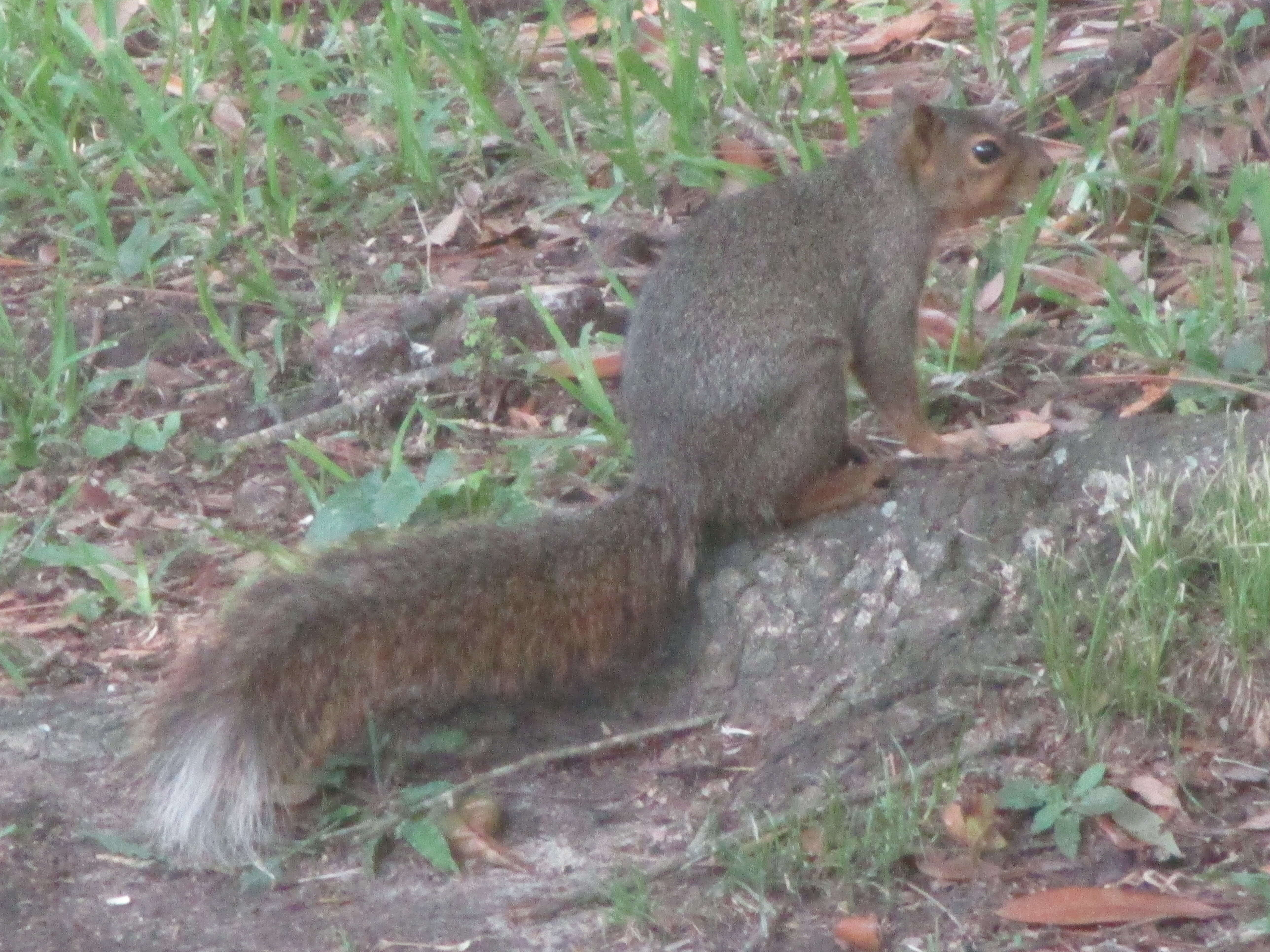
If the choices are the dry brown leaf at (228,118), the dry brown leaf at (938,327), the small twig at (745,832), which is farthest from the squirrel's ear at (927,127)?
the dry brown leaf at (228,118)

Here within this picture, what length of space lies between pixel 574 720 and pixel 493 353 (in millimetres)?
1280

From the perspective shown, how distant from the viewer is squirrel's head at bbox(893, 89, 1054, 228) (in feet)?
12.6

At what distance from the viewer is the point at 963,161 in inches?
153

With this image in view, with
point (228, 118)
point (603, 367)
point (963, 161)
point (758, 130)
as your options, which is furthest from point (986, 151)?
point (228, 118)

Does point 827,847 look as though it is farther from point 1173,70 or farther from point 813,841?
point 1173,70

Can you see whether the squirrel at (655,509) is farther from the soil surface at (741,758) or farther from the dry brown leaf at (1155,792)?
the dry brown leaf at (1155,792)

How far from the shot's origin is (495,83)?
5.37 meters

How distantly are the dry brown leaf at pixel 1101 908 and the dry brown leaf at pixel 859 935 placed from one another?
0.18 metres

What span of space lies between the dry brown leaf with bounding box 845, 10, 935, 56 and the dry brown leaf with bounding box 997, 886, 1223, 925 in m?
3.38

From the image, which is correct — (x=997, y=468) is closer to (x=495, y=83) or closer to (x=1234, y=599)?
(x=1234, y=599)

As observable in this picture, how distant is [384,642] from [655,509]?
0.59 metres

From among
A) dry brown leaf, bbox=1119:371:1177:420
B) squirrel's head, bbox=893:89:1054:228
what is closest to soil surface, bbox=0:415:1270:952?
dry brown leaf, bbox=1119:371:1177:420

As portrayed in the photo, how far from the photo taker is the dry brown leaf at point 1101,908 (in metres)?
2.51

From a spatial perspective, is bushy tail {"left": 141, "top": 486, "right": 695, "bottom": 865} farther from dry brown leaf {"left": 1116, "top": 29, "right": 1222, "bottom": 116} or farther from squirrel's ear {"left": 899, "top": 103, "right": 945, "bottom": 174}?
dry brown leaf {"left": 1116, "top": 29, "right": 1222, "bottom": 116}
